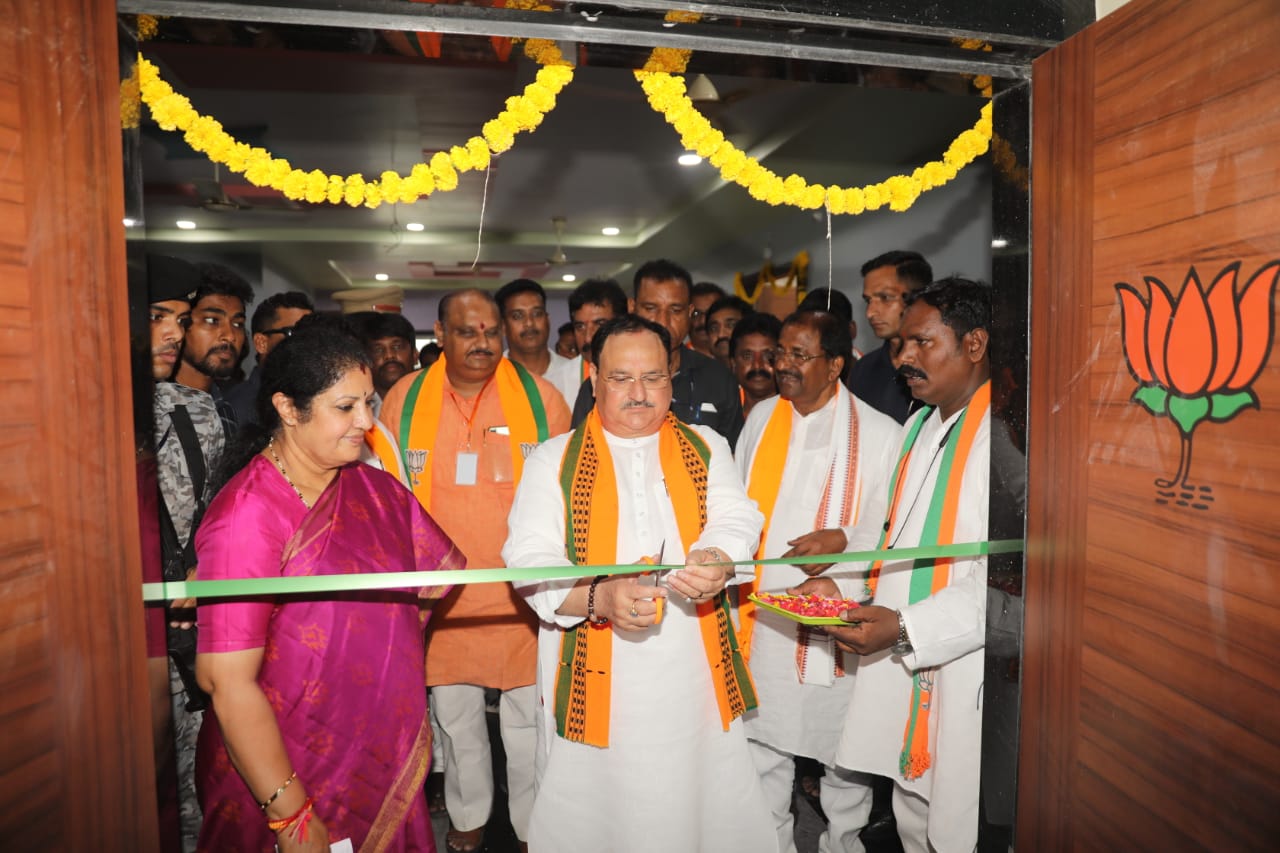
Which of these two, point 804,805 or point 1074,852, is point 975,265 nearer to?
point 804,805

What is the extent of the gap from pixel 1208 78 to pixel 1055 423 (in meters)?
0.76

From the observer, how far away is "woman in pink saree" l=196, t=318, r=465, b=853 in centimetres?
186

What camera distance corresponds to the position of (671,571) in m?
2.26

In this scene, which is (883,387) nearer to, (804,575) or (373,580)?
(804,575)

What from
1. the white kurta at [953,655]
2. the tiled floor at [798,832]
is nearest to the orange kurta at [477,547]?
the tiled floor at [798,832]

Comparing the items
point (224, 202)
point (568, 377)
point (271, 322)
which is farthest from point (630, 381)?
point (224, 202)

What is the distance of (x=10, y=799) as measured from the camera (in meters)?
1.49

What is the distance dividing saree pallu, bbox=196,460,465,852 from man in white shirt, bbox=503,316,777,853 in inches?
14.9

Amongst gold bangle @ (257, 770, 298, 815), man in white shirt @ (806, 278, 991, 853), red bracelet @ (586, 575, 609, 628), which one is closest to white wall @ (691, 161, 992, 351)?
man in white shirt @ (806, 278, 991, 853)

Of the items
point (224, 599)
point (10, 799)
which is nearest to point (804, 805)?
point (224, 599)

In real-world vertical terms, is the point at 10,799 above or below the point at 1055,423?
below

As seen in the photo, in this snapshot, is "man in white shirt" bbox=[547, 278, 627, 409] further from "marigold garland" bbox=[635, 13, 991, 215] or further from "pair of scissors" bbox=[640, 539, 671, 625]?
"pair of scissors" bbox=[640, 539, 671, 625]

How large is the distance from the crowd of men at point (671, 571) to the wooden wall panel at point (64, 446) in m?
0.46

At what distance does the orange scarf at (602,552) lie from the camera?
2381 millimetres
